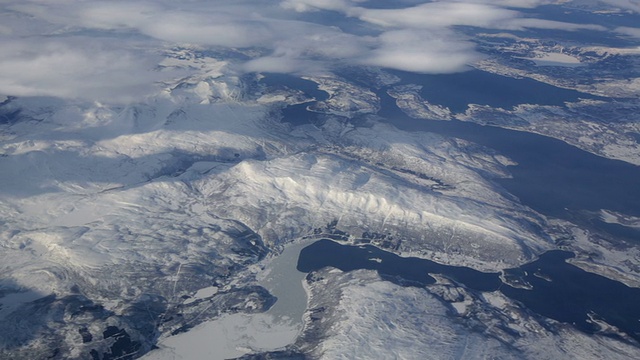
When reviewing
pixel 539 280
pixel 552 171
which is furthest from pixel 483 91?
pixel 539 280

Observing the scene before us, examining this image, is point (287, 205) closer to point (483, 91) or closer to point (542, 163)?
point (542, 163)

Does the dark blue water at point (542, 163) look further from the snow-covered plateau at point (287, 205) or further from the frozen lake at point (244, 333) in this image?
the frozen lake at point (244, 333)

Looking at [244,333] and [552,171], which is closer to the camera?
[244,333]

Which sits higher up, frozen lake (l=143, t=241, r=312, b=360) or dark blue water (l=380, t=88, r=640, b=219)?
dark blue water (l=380, t=88, r=640, b=219)

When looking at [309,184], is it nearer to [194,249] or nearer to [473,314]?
[194,249]

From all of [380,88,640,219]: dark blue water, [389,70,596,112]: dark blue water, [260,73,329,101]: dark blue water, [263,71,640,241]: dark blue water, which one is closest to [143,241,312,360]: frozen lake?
[263,71,640,241]: dark blue water

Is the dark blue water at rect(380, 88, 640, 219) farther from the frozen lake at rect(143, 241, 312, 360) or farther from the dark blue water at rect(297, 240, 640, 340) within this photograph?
the frozen lake at rect(143, 241, 312, 360)

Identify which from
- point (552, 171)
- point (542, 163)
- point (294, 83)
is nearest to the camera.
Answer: point (552, 171)

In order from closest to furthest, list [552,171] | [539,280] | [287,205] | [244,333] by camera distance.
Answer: [244,333]
[539,280]
[287,205]
[552,171]
